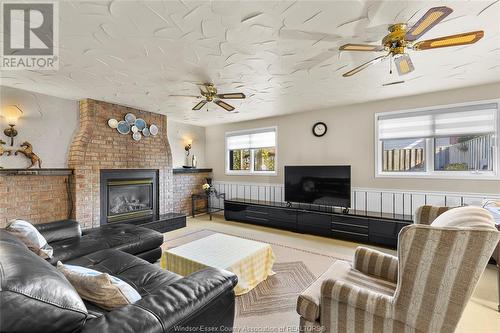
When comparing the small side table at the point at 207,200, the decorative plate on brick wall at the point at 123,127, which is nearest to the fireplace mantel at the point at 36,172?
the decorative plate on brick wall at the point at 123,127

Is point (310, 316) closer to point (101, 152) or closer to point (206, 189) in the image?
point (101, 152)

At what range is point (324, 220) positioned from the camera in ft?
13.5

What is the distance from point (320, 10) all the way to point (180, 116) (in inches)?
159

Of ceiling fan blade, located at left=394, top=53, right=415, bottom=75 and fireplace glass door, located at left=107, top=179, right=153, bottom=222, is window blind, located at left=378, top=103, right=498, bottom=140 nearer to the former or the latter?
ceiling fan blade, located at left=394, top=53, right=415, bottom=75

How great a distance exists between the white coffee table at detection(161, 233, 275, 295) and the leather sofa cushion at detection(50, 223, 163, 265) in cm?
38

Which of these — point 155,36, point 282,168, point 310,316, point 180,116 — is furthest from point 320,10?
point 180,116

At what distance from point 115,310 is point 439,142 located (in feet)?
14.9

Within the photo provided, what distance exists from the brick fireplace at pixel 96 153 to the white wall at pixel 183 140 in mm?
842

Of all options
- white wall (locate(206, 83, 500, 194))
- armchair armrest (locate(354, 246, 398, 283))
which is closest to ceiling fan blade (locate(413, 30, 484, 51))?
armchair armrest (locate(354, 246, 398, 283))

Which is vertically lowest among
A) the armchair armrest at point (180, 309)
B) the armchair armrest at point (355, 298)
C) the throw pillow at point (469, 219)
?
the armchair armrest at point (355, 298)

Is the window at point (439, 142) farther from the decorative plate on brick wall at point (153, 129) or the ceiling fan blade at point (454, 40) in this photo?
the decorative plate on brick wall at point (153, 129)

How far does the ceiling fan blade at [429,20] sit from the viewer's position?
1.39 meters

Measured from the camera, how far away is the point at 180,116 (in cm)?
521

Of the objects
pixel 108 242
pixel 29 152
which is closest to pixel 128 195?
pixel 29 152
